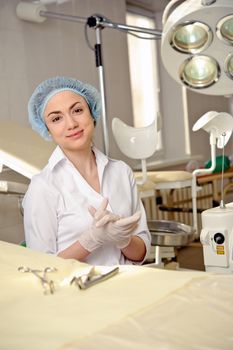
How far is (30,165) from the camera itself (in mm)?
2045

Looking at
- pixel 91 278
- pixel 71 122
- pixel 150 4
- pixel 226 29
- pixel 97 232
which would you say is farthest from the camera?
pixel 150 4

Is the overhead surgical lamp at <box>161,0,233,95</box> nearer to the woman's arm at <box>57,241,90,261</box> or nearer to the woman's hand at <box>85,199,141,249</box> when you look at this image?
the woman's hand at <box>85,199,141,249</box>

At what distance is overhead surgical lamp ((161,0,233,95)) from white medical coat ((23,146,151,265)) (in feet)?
1.70

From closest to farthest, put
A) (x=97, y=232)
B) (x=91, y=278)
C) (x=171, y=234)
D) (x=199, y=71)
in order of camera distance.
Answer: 1. (x=91, y=278)
2. (x=199, y=71)
3. (x=97, y=232)
4. (x=171, y=234)

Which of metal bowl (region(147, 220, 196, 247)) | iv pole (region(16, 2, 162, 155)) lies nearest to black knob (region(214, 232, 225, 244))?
metal bowl (region(147, 220, 196, 247))

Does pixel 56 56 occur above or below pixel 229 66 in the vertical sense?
above

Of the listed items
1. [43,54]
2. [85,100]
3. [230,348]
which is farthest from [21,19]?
[230,348]

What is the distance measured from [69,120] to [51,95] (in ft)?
0.36

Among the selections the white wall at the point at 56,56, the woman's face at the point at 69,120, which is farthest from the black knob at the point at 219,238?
the white wall at the point at 56,56

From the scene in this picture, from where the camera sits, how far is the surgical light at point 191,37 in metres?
1.19

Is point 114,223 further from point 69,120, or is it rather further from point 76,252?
point 69,120

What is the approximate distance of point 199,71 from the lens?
51.3 inches

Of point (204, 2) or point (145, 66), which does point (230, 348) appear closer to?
point (204, 2)

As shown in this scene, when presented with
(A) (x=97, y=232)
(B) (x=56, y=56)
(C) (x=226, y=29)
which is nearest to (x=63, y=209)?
(A) (x=97, y=232)
